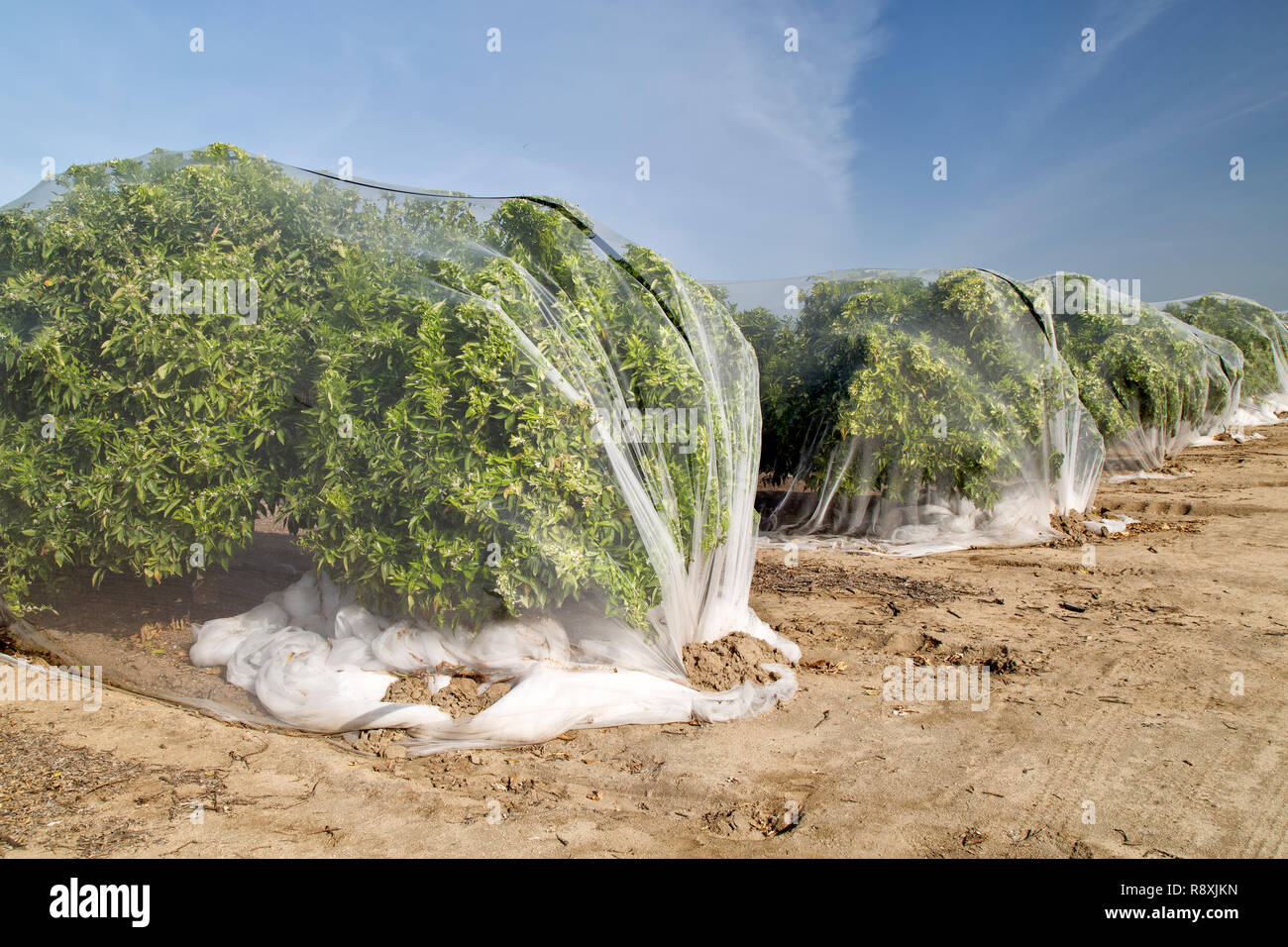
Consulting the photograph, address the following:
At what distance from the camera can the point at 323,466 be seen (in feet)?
15.2

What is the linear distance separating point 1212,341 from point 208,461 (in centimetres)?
2536

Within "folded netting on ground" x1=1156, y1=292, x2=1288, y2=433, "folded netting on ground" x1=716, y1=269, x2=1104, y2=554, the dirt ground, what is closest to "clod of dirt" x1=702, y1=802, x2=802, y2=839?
the dirt ground

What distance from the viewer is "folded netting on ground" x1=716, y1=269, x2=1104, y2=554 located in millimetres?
9422

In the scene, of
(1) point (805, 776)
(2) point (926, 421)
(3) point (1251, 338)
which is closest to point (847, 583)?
(2) point (926, 421)

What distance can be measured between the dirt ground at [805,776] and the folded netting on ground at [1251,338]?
23.5 metres

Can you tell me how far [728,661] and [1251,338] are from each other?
28533mm

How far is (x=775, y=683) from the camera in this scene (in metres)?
4.93

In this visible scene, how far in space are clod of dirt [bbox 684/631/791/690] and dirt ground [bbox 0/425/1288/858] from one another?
1.00 feet

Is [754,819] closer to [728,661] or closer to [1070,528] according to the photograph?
[728,661]

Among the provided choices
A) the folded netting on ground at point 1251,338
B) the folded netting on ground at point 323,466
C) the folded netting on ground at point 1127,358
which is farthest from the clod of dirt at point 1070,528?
the folded netting on ground at point 1251,338

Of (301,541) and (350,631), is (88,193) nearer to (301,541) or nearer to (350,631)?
(301,541)

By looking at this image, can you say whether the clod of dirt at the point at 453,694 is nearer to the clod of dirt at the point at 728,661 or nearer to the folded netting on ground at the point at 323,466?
the folded netting on ground at the point at 323,466
